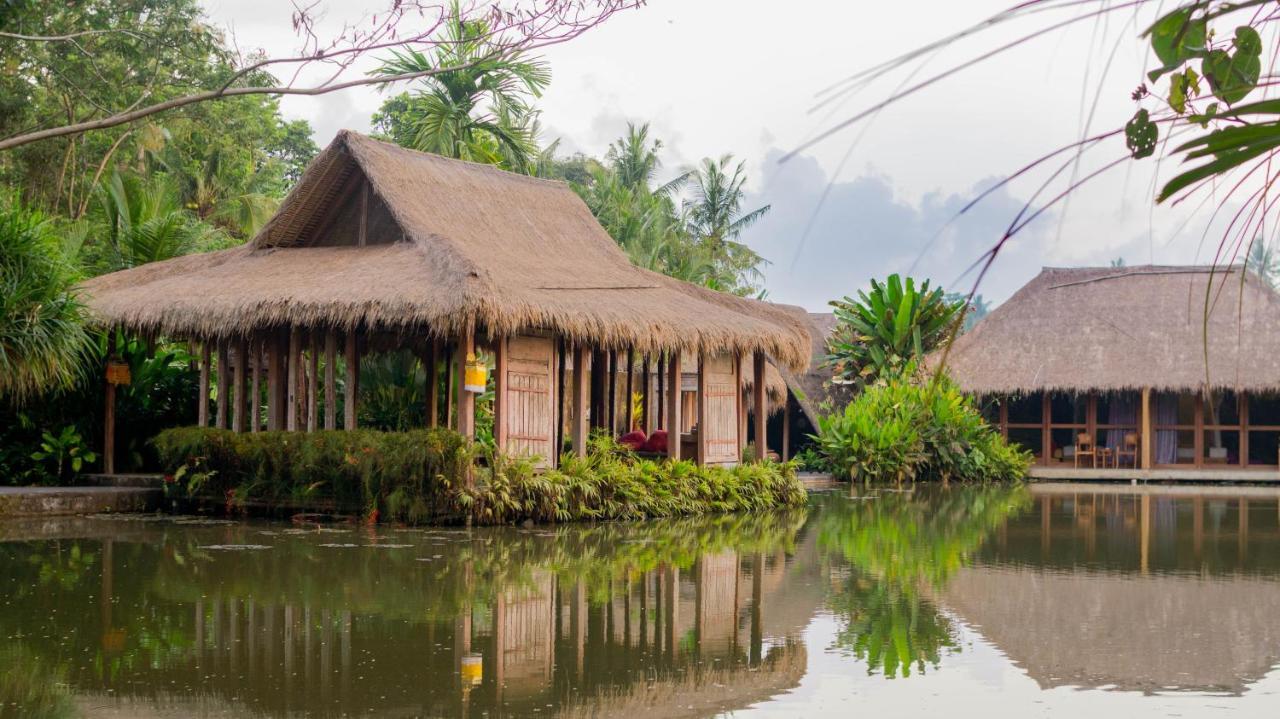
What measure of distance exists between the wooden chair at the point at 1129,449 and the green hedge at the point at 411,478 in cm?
1500

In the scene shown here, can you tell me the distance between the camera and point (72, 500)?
14.0m

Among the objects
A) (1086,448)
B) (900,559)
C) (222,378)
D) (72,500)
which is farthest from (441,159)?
(1086,448)

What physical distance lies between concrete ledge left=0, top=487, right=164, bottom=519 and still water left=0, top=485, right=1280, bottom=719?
2.77ft

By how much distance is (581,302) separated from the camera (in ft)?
46.6

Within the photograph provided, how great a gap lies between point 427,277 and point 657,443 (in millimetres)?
4142

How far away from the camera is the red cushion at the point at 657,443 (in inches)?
653

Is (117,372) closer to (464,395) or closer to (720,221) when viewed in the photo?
(464,395)

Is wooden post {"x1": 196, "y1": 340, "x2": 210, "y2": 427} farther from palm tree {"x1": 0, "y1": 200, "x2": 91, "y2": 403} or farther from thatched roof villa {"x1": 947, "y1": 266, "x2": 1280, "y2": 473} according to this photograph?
thatched roof villa {"x1": 947, "y1": 266, "x2": 1280, "y2": 473}

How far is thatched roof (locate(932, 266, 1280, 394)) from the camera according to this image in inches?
1030

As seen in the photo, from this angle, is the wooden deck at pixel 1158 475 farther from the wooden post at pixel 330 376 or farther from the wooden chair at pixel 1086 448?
the wooden post at pixel 330 376

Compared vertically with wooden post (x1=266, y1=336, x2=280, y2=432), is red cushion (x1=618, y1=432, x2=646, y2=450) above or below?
below

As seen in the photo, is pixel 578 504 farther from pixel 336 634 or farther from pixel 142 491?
pixel 336 634

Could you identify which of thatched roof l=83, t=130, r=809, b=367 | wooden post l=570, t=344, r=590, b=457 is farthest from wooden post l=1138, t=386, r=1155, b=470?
wooden post l=570, t=344, r=590, b=457

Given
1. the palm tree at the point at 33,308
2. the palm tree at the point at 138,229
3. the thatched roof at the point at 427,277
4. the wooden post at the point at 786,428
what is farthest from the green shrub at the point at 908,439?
the palm tree at the point at 33,308
